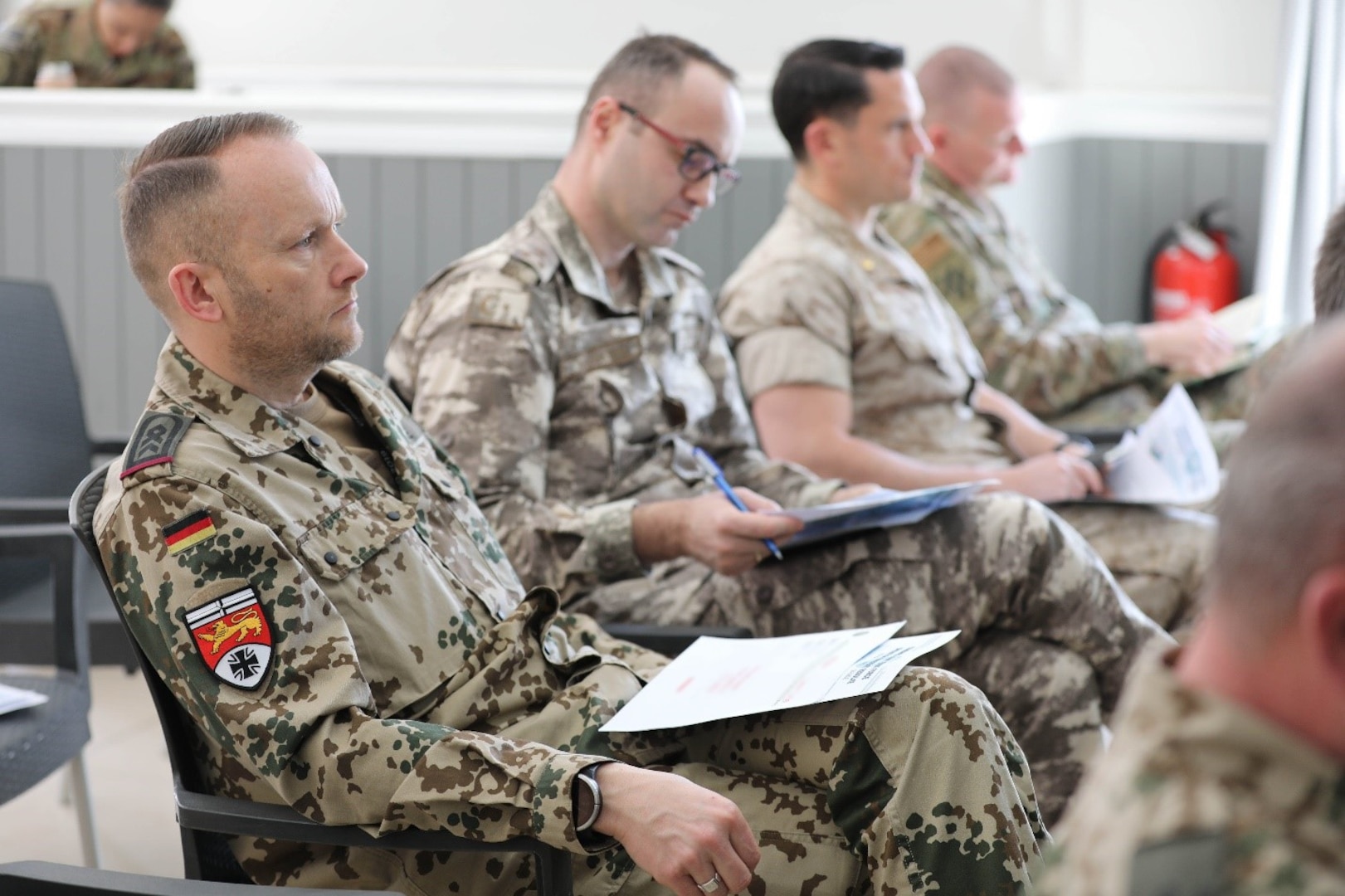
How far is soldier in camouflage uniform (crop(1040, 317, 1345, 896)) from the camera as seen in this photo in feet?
2.04

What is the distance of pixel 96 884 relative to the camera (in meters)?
→ 1.11

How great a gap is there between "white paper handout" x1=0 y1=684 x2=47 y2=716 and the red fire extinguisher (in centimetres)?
373

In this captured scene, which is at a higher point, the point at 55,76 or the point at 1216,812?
the point at 55,76

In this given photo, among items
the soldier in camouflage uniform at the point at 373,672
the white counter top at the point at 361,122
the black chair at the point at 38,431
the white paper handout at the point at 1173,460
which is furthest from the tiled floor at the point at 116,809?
the white paper handout at the point at 1173,460

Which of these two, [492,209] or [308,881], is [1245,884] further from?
[492,209]

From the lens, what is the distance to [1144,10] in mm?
4980

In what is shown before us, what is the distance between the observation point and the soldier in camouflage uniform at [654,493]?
1.86 m

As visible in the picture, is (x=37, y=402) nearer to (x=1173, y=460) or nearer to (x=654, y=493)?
(x=654, y=493)

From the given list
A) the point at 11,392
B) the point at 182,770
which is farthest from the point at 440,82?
the point at 182,770

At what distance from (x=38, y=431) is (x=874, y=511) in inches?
58.2

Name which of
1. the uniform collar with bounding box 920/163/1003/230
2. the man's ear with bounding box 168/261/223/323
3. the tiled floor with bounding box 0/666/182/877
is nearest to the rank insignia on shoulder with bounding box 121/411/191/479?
the man's ear with bounding box 168/261/223/323

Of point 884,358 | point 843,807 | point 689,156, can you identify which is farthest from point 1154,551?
point 843,807

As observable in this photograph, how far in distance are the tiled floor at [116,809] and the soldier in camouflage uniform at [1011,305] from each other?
69.9 inches

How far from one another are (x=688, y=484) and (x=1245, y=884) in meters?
1.48
